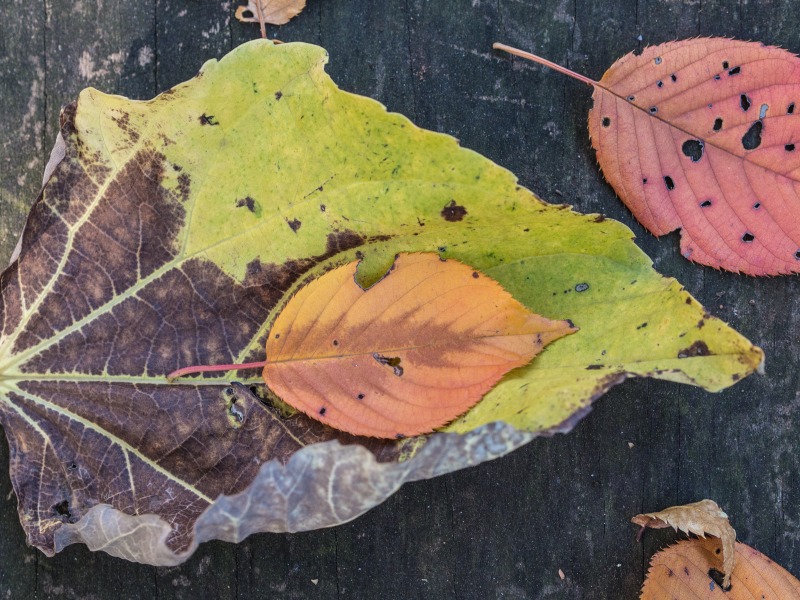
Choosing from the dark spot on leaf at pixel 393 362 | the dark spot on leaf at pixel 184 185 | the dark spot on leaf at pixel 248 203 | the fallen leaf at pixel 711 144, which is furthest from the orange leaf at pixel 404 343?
the fallen leaf at pixel 711 144

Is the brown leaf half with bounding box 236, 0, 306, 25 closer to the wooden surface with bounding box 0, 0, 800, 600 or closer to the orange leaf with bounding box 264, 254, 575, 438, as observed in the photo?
the wooden surface with bounding box 0, 0, 800, 600

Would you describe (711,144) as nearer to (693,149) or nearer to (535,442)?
(693,149)

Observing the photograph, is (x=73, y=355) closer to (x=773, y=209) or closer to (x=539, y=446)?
(x=539, y=446)

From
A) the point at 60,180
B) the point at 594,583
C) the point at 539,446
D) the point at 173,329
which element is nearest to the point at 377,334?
the point at 173,329

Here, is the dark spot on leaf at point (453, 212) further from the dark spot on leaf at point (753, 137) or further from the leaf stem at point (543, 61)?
the dark spot on leaf at point (753, 137)

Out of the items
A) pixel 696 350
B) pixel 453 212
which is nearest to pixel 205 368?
pixel 453 212

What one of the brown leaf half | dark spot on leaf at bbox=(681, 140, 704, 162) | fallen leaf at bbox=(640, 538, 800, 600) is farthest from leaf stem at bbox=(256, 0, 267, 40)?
fallen leaf at bbox=(640, 538, 800, 600)
